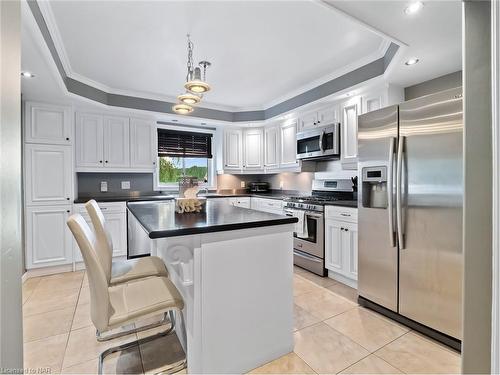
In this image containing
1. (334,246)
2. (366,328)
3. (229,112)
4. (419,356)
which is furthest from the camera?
(229,112)

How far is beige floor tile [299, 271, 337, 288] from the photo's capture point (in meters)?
3.02

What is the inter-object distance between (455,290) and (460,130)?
115cm

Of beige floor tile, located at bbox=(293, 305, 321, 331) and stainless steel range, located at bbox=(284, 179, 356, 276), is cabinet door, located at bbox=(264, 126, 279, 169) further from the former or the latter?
beige floor tile, located at bbox=(293, 305, 321, 331)

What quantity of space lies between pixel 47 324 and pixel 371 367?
105 inches

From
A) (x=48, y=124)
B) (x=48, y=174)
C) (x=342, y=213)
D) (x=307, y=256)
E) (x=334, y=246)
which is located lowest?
(x=307, y=256)

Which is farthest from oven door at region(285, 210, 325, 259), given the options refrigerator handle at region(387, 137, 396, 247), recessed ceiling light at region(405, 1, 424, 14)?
recessed ceiling light at region(405, 1, 424, 14)

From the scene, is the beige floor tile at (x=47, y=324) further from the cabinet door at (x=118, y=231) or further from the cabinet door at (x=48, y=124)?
the cabinet door at (x=48, y=124)

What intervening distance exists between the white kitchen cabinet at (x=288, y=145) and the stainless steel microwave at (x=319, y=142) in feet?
0.66

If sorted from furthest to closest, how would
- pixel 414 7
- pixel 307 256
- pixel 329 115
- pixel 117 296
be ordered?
pixel 329 115
pixel 307 256
pixel 414 7
pixel 117 296

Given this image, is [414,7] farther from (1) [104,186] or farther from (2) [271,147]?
(1) [104,186]

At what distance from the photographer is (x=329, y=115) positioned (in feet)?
11.8

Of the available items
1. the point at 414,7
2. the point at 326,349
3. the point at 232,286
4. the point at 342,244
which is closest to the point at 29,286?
the point at 232,286

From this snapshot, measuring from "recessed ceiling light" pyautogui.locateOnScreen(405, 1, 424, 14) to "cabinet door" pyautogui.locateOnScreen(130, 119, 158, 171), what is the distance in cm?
387

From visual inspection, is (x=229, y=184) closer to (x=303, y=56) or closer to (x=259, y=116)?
(x=259, y=116)
